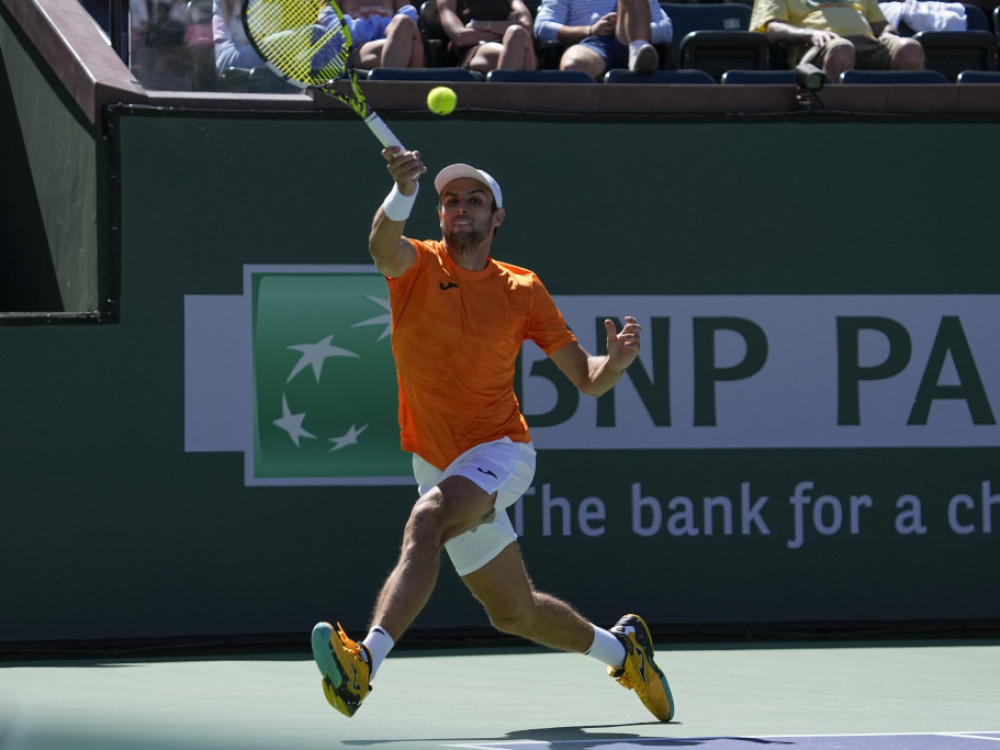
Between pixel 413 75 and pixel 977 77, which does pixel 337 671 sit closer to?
pixel 413 75

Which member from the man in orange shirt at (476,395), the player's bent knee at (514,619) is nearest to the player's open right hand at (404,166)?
the man in orange shirt at (476,395)

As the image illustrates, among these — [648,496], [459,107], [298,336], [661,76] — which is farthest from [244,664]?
[661,76]

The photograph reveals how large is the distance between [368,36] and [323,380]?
7.75 feet

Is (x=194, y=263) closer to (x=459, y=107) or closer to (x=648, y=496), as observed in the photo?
(x=459, y=107)

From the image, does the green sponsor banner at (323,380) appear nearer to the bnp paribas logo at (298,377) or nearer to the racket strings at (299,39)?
the bnp paribas logo at (298,377)

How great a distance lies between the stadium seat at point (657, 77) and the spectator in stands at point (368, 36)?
1057 mm

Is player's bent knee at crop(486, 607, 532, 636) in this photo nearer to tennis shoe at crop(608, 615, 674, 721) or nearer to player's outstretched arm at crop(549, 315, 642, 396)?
tennis shoe at crop(608, 615, 674, 721)

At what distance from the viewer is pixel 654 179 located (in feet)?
24.9

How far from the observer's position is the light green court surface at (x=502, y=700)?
4.54 m

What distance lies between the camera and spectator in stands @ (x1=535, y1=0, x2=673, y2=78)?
8.46 metres

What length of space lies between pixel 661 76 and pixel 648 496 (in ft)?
6.74

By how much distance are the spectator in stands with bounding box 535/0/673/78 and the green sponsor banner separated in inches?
75.4

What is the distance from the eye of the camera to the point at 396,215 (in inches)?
182

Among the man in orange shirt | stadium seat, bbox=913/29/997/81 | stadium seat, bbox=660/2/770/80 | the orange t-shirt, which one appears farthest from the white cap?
stadium seat, bbox=913/29/997/81
